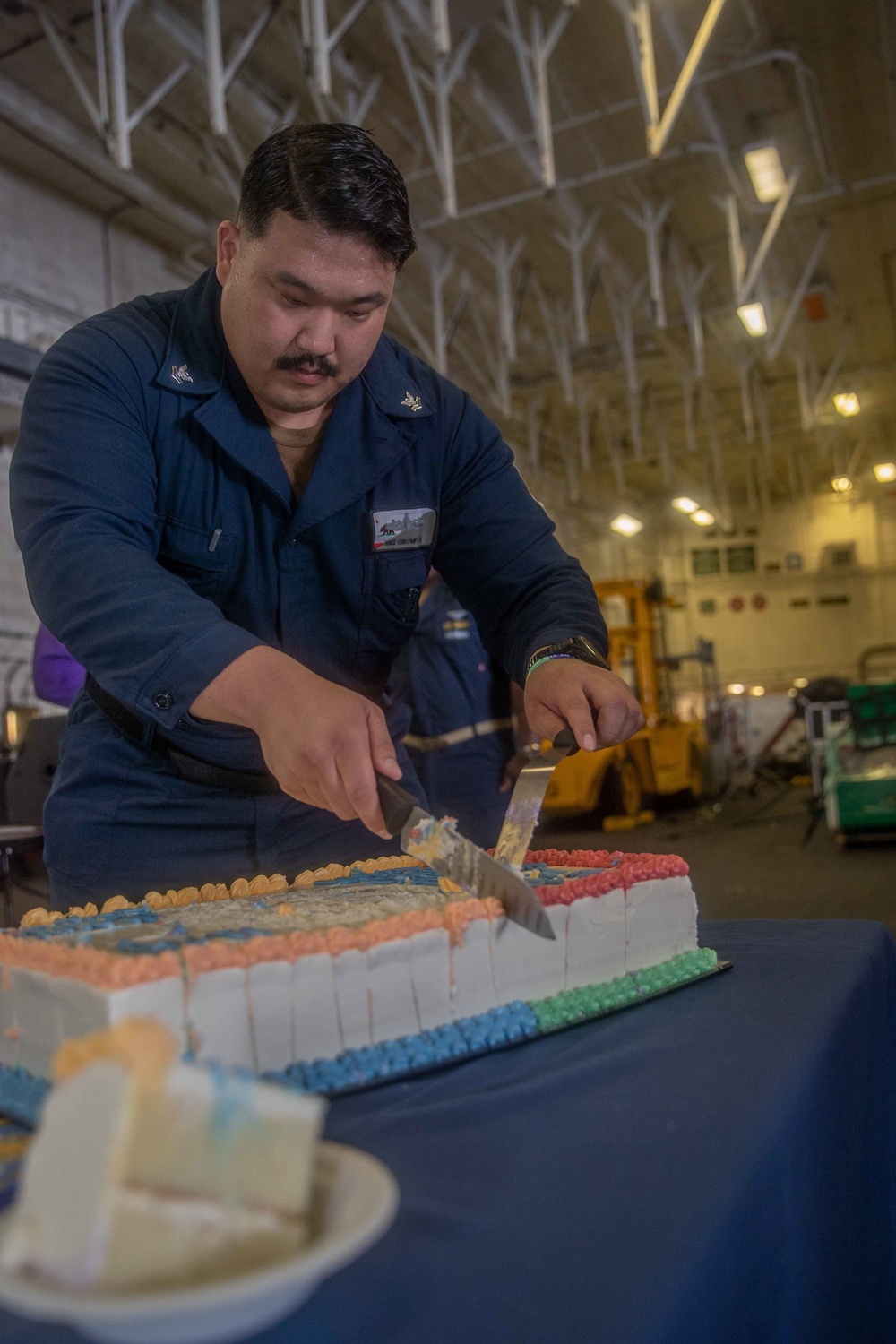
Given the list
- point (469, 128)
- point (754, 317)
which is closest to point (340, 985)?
point (469, 128)

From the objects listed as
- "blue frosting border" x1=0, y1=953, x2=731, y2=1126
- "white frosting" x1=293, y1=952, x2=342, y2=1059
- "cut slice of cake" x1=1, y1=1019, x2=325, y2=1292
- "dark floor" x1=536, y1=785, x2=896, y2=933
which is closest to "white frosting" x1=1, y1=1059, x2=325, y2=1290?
"cut slice of cake" x1=1, y1=1019, x2=325, y2=1292

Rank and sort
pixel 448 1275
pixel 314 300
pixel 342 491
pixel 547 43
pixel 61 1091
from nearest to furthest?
pixel 61 1091
pixel 448 1275
pixel 314 300
pixel 342 491
pixel 547 43

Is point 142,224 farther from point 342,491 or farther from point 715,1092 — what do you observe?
point 715,1092

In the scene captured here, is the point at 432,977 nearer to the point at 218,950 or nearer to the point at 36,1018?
the point at 218,950

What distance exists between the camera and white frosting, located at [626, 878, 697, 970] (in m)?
1.23

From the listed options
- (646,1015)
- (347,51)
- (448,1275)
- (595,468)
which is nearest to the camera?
(448,1275)

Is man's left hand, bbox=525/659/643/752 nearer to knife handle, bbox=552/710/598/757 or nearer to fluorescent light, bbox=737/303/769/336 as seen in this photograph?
knife handle, bbox=552/710/598/757

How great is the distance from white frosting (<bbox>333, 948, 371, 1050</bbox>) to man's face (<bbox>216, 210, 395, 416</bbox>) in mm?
805

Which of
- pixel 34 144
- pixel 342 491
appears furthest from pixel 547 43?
pixel 342 491

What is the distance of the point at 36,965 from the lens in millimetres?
904

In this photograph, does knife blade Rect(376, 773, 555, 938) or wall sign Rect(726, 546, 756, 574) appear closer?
knife blade Rect(376, 773, 555, 938)

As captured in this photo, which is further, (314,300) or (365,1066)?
(314,300)

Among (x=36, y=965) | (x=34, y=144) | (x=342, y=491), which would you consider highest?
(x=34, y=144)

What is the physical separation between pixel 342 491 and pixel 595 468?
14904 millimetres
